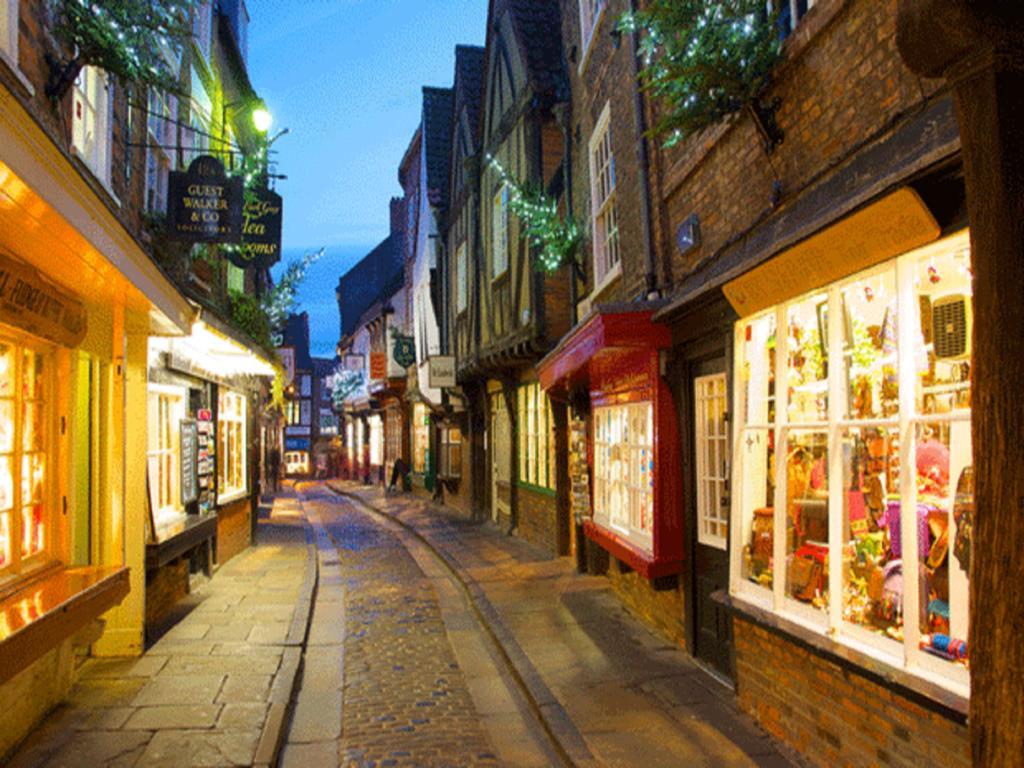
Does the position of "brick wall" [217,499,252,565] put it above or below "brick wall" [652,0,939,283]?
below

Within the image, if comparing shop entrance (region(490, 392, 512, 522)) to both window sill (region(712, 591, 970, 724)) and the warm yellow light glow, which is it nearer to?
the warm yellow light glow

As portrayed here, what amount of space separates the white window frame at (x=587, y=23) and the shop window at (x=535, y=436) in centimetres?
542

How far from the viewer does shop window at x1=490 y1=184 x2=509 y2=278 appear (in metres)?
14.7

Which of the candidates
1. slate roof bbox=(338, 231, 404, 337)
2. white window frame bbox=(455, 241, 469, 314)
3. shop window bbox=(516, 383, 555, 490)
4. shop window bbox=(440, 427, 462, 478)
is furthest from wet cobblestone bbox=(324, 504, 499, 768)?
slate roof bbox=(338, 231, 404, 337)

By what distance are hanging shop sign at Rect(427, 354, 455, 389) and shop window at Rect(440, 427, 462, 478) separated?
2.15 m

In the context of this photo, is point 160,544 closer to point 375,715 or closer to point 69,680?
point 69,680

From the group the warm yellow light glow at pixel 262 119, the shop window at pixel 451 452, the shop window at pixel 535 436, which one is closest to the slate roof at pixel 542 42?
the warm yellow light glow at pixel 262 119

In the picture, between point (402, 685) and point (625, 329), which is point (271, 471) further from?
point (625, 329)

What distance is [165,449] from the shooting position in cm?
929

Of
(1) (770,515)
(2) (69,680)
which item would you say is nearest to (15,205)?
(2) (69,680)

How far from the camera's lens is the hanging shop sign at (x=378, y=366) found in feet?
92.5

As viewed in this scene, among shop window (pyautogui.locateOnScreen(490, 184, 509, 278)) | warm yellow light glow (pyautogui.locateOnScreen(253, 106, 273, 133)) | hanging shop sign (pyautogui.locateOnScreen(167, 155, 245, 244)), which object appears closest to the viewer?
hanging shop sign (pyautogui.locateOnScreen(167, 155, 245, 244))

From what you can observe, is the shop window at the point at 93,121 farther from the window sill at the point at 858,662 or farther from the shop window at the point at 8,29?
the window sill at the point at 858,662

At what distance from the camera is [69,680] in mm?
5902
